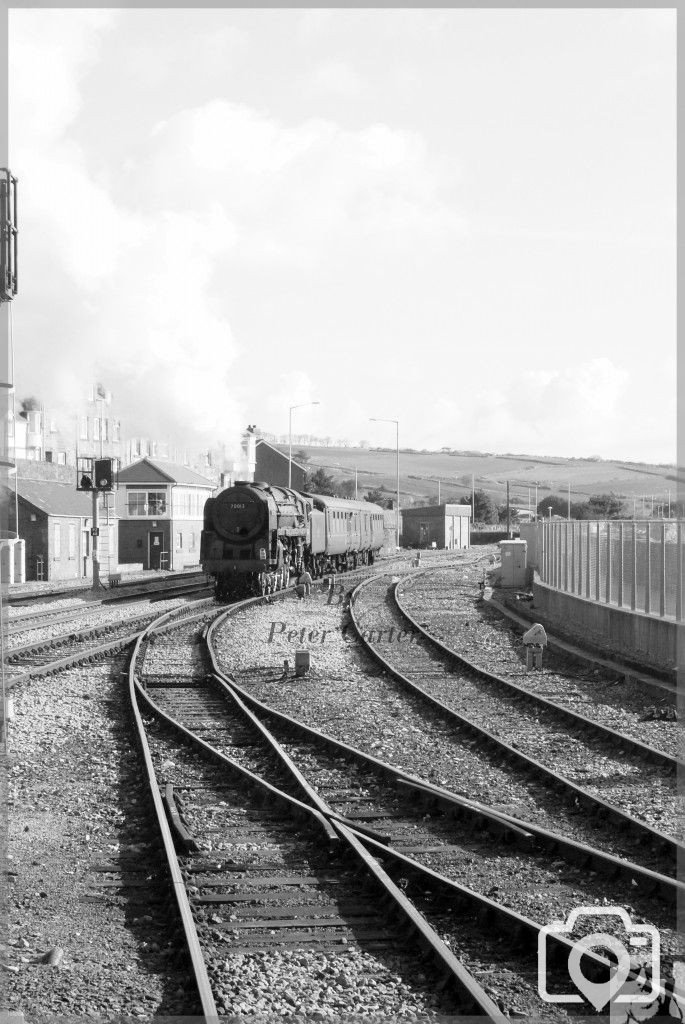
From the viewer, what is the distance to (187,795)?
1041cm

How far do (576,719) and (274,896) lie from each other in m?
7.04

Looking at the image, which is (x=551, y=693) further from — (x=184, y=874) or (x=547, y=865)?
(x=184, y=874)

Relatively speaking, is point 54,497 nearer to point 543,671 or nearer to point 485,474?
point 543,671

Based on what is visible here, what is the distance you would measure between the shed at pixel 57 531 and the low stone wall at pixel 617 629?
89.5ft

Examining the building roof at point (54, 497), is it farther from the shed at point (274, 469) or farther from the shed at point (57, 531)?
the shed at point (274, 469)

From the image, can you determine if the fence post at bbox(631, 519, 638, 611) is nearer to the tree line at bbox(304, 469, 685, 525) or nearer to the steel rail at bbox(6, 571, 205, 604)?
the steel rail at bbox(6, 571, 205, 604)

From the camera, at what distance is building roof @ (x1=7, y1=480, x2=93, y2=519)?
51.6 meters

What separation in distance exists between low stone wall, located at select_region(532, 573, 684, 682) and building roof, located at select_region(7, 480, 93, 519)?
29106 millimetres

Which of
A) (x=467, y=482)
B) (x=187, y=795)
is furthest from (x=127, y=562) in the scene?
(x=467, y=482)

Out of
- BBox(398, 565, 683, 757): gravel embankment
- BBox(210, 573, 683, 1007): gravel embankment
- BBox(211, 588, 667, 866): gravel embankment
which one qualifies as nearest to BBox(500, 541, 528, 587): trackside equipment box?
BBox(398, 565, 683, 757): gravel embankment

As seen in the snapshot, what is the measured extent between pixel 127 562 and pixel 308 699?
46.7 meters

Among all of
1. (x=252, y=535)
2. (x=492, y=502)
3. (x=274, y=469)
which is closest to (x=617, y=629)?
(x=252, y=535)

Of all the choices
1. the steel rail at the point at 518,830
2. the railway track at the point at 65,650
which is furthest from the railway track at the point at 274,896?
the railway track at the point at 65,650

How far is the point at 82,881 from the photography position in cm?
802
